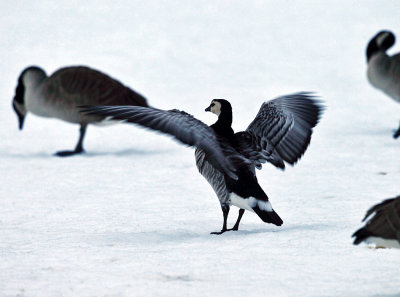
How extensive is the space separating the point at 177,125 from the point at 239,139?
3.01 feet

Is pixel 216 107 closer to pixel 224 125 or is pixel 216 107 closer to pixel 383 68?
pixel 224 125

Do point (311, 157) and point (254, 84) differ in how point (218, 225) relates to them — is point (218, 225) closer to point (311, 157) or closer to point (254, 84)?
point (311, 157)

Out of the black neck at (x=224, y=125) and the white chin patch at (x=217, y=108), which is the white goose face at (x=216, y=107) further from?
the black neck at (x=224, y=125)

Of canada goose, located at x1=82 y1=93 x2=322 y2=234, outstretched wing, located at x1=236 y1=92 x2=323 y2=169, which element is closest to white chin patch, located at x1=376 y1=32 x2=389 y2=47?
canada goose, located at x1=82 y1=93 x2=322 y2=234

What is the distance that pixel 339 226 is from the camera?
270 inches

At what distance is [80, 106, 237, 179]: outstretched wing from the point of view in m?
5.84

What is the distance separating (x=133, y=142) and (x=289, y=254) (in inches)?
316

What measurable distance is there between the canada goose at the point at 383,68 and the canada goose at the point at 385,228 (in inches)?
379

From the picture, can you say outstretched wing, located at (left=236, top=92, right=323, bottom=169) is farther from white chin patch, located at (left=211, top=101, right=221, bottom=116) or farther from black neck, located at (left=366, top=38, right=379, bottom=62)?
black neck, located at (left=366, top=38, right=379, bottom=62)

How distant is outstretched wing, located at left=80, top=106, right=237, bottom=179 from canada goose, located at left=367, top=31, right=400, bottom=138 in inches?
330

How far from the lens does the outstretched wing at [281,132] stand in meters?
6.73

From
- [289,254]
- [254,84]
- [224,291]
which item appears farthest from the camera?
[254,84]

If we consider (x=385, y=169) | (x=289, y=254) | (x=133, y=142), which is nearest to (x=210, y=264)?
(x=289, y=254)

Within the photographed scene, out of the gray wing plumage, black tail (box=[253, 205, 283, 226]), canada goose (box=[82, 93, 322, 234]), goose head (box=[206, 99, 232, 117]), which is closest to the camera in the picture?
canada goose (box=[82, 93, 322, 234])
